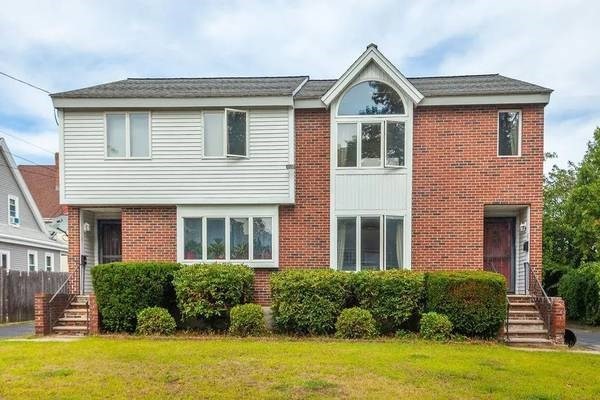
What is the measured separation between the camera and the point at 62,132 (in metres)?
12.9

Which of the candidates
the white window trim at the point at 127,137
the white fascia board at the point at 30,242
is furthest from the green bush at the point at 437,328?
the white fascia board at the point at 30,242

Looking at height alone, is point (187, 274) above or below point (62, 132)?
below

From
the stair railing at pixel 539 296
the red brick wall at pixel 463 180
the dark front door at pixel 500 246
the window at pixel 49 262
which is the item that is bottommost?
the window at pixel 49 262

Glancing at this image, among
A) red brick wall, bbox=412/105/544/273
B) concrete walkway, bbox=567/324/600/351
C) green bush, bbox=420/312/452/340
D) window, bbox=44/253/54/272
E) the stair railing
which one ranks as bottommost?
concrete walkway, bbox=567/324/600/351

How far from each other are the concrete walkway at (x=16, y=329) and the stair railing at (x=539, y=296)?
12.9 meters

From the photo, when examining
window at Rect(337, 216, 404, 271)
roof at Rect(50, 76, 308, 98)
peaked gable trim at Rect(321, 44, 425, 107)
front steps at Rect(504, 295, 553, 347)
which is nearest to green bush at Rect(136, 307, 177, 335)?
window at Rect(337, 216, 404, 271)

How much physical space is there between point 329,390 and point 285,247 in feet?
21.7

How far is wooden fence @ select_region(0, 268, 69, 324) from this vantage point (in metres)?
15.5

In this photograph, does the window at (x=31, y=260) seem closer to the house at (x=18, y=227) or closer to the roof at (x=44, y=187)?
the house at (x=18, y=227)

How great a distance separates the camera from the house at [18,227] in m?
20.7

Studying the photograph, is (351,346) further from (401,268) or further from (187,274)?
(187,274)

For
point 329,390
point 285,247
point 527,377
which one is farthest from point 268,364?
point 285,247

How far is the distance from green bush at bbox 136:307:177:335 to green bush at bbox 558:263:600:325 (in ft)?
41.6

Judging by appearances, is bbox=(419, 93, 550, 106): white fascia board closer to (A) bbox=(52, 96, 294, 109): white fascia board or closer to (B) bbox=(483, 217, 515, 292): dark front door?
(B) bbox=(483, 217, 515, 292): dark front door
